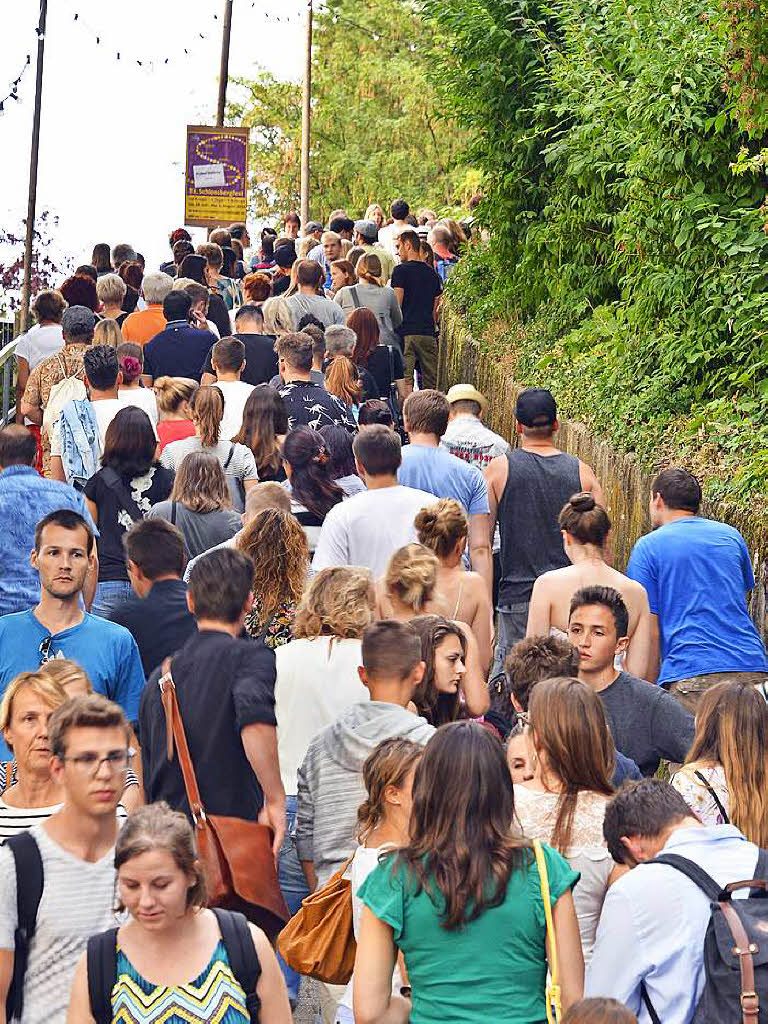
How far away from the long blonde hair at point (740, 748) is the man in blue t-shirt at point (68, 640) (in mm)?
2045

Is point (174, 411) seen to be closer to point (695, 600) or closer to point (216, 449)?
point (216, 449)

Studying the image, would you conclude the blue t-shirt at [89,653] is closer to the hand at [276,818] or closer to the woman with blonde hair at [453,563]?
the hand at [276,818]

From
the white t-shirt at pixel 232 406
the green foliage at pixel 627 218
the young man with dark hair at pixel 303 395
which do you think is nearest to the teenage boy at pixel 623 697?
the green foliage at pixel 627 218

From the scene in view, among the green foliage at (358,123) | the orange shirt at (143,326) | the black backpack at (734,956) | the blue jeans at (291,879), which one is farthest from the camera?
the green foliage at (358,123)

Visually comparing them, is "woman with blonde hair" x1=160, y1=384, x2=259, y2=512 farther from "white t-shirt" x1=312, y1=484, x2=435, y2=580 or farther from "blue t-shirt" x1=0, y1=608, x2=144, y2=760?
"blue t-shirt" x1=0, y1=608, x2=144, y2=760

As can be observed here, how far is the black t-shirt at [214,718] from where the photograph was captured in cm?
593

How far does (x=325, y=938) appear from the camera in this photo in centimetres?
509

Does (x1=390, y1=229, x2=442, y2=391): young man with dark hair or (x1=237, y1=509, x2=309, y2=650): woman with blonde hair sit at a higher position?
(x1=390, y1=229, x2=442, y2=391): young man with dark hair

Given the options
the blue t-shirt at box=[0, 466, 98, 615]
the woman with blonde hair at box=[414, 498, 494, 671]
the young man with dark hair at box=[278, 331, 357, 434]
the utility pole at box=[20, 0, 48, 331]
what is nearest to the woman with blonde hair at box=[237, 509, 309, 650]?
the woman with blonde hair at box=[414, 498, 494, 671]

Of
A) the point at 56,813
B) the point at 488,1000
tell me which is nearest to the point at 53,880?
the point at 56,813

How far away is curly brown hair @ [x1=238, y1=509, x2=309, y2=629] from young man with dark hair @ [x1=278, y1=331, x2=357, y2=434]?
3753 mm

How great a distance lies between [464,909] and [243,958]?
1.74 ft

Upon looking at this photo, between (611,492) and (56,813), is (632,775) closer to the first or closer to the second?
(56,813)

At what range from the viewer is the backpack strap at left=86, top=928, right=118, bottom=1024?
13.8 ft
